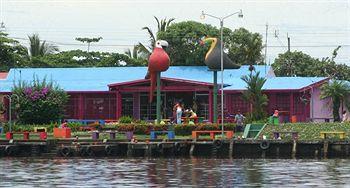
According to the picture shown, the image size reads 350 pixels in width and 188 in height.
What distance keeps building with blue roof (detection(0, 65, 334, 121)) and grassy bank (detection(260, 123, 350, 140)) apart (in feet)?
34.5

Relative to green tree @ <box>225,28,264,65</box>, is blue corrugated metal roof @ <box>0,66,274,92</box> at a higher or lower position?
lower

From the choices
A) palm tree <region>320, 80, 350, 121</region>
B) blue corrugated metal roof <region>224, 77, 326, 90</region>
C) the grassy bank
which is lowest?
the grassy bank

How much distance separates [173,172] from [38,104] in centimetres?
2883

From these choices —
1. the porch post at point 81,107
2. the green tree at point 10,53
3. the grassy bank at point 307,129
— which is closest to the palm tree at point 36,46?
the green tree at point 10,53

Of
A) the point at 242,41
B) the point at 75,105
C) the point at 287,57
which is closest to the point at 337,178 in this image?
the point at 75,105

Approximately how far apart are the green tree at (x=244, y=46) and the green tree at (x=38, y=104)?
29.4 m

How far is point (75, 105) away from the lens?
73812mm

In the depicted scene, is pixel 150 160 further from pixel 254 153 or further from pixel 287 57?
pixel 287 57

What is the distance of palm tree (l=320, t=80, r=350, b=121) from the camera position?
64.6 m

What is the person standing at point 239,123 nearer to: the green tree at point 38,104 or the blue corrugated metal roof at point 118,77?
the blue corrugated metal roof at point 118,77

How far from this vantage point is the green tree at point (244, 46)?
9169cm

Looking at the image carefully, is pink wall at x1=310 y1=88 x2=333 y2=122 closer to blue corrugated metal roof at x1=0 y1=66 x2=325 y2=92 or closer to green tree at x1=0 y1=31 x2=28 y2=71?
blue corrugated metal roof at x1=0 y1=66 x2=325 y2=92

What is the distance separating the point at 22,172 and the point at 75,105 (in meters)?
34.3

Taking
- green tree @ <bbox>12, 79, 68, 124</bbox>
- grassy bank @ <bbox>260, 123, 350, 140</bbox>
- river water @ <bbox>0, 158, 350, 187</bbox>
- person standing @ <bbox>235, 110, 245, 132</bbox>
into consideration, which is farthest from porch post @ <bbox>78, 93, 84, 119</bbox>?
river water @ <bbox>0, 158, 350, 187</bbox>
